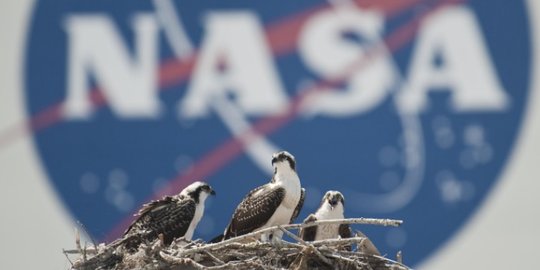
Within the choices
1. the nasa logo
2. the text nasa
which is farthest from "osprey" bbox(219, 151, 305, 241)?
the text nasa

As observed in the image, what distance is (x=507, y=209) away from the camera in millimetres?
28922

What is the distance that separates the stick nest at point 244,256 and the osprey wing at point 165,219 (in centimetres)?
82

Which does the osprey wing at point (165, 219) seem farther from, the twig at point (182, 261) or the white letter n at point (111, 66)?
the white letter n at point (111, 66)

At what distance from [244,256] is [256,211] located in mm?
1319

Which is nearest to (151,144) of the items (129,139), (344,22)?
(129,139)

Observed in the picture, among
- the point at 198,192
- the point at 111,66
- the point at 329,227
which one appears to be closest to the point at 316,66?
the point at 111,66

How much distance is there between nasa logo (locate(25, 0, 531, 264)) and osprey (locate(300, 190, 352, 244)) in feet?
30.6

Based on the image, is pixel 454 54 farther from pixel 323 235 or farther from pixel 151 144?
pixel 323 235

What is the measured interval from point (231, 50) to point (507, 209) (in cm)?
400

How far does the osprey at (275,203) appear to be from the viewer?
19.0m

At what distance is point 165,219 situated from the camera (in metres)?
18.9

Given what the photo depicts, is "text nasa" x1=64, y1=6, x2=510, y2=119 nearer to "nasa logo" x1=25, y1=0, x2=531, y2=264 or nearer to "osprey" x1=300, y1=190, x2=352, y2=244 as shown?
"nasa logo" x1=25, y1=0, x2=531, y2=264

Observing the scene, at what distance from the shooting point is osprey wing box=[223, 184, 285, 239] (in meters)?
19.0

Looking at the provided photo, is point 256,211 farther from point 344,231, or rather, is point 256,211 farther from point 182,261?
point 182,261
